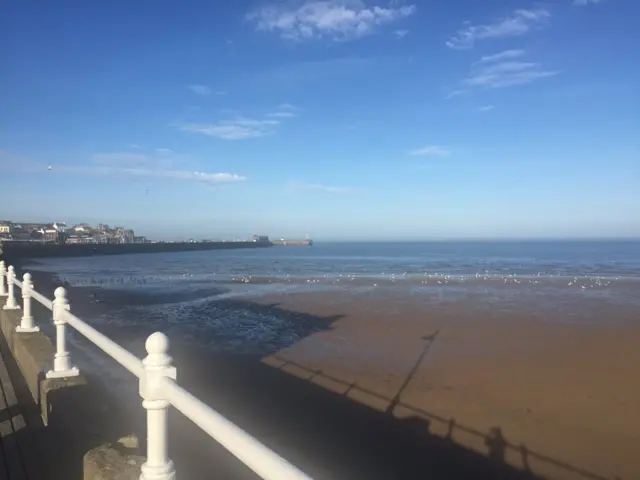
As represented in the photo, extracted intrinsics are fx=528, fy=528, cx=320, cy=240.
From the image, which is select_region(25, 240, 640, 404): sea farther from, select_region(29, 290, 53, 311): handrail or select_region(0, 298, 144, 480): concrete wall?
select_region(0, 298, 144, 480): concrete wall

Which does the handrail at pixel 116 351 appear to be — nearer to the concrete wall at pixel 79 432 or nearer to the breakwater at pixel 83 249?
the concrete wall at pixel 79 432

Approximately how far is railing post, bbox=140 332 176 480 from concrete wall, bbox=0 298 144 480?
1.56ft

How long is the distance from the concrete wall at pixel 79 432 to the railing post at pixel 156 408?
0.47 m

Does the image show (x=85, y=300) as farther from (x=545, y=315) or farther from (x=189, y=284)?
(x=545, y=315)

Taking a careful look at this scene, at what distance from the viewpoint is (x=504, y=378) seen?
11.2 metres

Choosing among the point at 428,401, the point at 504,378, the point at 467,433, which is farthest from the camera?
the point at 504,378

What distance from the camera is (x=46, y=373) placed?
4254mm

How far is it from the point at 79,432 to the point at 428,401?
7277mm

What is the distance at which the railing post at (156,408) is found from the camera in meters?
2.03

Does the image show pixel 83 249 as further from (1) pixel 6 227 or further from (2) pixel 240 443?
(2) pixel 240 443

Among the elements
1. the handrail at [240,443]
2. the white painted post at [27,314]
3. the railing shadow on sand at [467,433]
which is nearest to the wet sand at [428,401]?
the railing shadow on sand at [467,433]

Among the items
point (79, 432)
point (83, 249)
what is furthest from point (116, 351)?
point (83, 249)

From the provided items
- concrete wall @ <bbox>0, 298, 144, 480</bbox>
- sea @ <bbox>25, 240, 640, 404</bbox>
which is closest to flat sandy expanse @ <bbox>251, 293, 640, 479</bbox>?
sea @ <bbox>25, 240, 640, 404</bbox>

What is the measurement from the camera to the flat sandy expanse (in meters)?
7.74
